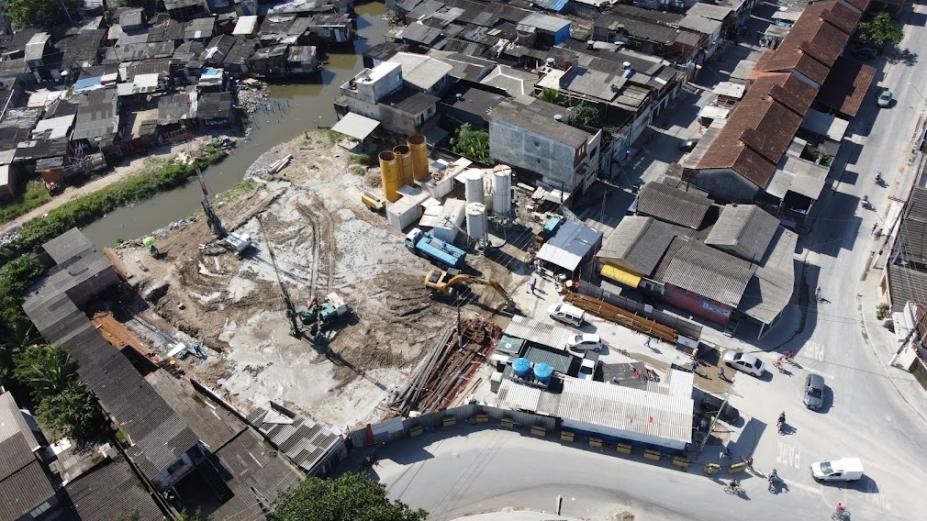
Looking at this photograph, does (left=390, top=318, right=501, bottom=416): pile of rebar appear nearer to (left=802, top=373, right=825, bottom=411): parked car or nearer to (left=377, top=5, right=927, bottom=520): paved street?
(left=377, top=5, right=927, bottom=520): paved street

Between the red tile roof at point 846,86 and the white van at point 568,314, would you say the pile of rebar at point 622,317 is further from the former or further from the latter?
the red tile roof at point 846,86

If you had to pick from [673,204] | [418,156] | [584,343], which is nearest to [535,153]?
[418,156]

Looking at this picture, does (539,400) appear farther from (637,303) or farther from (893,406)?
(893,406)

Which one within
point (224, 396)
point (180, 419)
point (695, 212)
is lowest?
point (224, 396)

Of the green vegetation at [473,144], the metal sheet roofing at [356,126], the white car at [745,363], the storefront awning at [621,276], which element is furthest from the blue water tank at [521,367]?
the metal sheet roofing at [356,126]

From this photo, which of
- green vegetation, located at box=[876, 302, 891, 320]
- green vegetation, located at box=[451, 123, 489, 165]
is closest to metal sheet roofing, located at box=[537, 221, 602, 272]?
green vegetation, located at box=[451, 123, 489, 165]

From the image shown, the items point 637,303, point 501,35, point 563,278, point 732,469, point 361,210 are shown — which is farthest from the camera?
point 501,35

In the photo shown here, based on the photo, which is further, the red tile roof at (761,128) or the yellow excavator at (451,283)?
the red tile roof at (761,128)

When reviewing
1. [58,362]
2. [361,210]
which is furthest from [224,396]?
[361,210]
